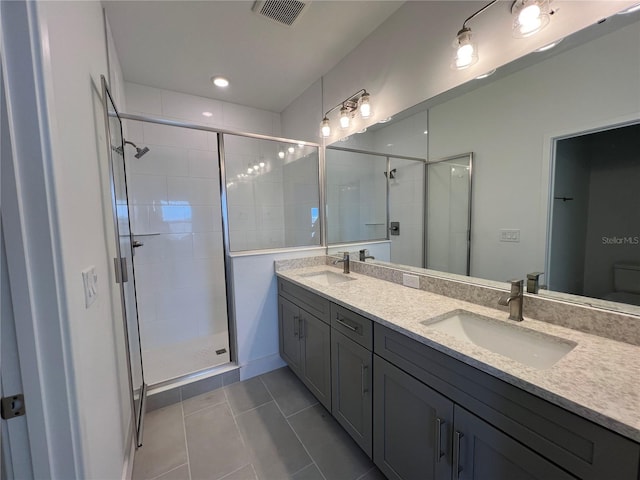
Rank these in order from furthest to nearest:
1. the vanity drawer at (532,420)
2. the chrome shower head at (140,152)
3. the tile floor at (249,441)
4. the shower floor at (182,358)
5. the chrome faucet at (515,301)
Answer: the chrome shower head at (140,152) → the shower floor at (182,358) → the tile floor at (249,441) → the chrome faucet at (515,301) → the vanity drawer at (532,420)

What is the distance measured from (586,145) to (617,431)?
1.01 m

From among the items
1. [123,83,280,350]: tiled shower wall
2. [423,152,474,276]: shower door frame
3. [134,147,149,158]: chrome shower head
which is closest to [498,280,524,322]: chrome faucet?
[423,152,474,276]: shower door frame

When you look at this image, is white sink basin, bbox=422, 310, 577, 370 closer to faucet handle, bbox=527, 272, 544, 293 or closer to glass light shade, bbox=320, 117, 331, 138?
faucet handle, bbox=527, 272, 544, 293

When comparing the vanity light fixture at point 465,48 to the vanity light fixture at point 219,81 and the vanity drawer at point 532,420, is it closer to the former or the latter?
the vanity drawer at point 532,420

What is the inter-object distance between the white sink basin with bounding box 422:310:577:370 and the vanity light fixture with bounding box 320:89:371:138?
4.95 feet

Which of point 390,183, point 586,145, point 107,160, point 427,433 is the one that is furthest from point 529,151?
point 107,160

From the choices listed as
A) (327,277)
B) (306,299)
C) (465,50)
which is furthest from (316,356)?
(465,50)

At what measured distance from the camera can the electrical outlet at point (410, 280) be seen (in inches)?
65.0

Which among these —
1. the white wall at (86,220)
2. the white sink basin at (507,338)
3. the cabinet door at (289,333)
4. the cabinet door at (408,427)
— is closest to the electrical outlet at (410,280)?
the white sink basin at (507,338)

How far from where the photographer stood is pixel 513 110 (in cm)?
123

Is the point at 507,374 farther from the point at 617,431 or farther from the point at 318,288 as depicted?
the point at 318,288

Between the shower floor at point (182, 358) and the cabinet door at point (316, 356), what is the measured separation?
2.64ft

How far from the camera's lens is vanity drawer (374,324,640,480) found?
22.9 inches

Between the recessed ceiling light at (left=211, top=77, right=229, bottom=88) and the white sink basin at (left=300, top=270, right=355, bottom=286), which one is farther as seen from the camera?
the recessed ceiling light at (left=211, top=77, right=229, bottom=88)
